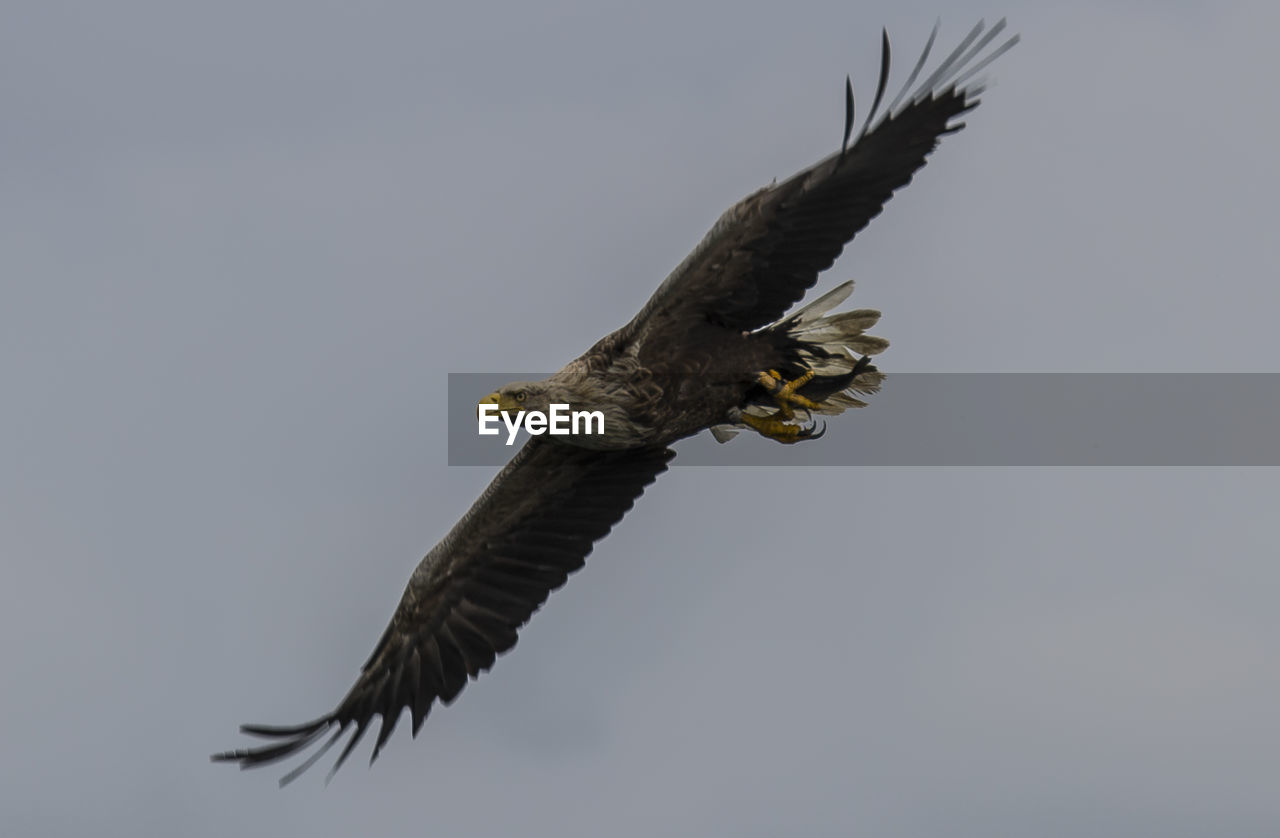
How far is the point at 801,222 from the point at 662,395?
1229 mm

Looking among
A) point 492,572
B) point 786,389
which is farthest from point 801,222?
point 492,572

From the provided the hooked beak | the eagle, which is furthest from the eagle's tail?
the hooked beak

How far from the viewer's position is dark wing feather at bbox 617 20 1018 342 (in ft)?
36.9

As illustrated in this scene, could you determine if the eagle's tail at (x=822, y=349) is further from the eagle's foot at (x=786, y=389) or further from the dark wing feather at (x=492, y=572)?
the dark wing feather at (x=492, y=572)

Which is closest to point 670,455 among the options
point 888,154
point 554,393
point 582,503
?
point 582,503

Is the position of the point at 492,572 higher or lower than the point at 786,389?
lower

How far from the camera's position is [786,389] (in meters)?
12.1

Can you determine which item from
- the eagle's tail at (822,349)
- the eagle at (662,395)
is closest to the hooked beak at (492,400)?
the eagle at (662,395)

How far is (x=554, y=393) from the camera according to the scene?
→ 1168 cm

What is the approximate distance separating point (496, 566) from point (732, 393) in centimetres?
206

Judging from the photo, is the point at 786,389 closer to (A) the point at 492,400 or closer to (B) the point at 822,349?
(B) the point at 822,349

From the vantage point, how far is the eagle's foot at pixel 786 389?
12.0 metres

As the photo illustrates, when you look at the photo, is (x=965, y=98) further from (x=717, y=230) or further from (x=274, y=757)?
(x=274, y=757)

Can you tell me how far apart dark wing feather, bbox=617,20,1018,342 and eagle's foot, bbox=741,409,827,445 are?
2.42 ft
